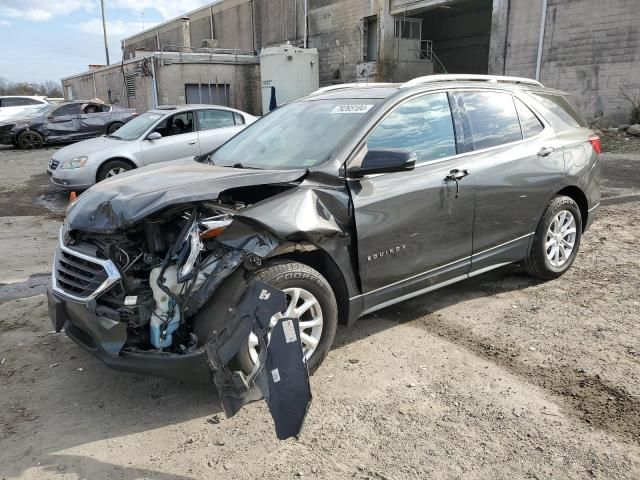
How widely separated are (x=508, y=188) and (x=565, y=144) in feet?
3.24

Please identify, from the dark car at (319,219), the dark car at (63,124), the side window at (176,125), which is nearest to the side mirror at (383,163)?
the dark car at (319,219)

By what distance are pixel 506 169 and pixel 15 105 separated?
22377 millimetres

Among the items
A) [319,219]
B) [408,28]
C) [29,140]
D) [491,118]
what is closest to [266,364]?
[319,219]

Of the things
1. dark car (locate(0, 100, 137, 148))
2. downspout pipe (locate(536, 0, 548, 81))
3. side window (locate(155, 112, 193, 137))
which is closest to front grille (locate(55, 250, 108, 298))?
side window (locate(155, 112, 193, 137))

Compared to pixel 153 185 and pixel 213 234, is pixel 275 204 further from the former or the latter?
pixel 153 185

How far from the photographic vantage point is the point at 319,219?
314 cm

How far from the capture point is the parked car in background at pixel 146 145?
912 centimetres

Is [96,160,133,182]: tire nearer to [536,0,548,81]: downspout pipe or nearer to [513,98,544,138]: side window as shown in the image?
[513,98,544,138]: side window

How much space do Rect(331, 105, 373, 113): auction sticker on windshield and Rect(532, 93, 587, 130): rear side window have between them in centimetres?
196

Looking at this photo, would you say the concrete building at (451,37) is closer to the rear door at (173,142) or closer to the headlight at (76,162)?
the rear door at (173,142)

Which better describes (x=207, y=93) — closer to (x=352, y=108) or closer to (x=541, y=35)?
(x=541, y=35)

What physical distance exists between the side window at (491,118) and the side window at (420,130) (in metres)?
0.25

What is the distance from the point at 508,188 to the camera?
4188 millimetres

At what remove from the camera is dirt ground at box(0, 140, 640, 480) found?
2.56 m
